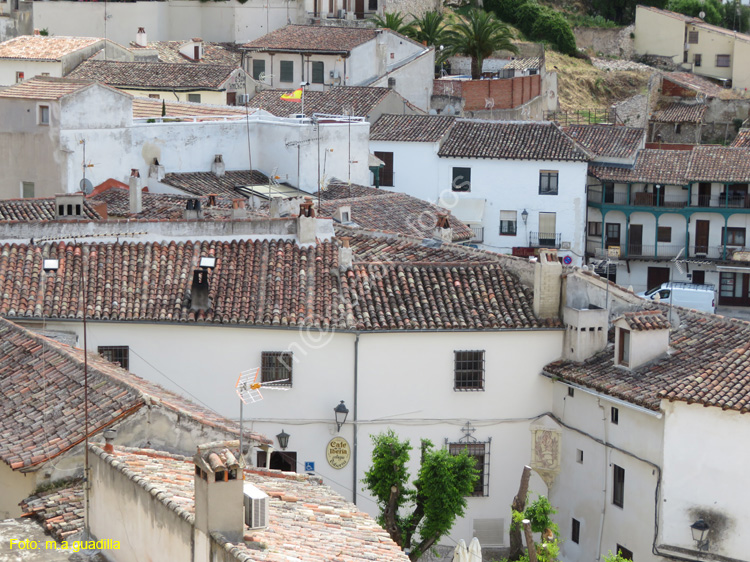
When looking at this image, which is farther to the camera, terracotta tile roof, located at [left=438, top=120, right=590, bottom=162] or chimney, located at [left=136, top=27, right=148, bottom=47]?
chimney, located at [left=136, top=27, right=148, bottom=47]

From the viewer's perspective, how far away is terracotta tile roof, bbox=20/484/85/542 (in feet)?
63.2

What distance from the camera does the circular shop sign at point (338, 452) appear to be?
102ft

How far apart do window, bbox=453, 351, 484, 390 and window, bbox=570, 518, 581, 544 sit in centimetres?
334

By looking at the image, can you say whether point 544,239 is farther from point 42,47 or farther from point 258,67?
point 42,47

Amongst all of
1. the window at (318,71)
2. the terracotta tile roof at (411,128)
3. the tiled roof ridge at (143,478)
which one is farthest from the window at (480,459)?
the window at (318,71)

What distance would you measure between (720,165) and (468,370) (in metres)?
32.8

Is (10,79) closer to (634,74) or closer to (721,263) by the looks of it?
(721,263)

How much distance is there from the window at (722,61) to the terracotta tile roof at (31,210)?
183 ft

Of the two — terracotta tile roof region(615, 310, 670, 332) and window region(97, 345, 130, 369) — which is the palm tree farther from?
window region(97, 345, 130, 369)

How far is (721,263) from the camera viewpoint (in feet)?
199

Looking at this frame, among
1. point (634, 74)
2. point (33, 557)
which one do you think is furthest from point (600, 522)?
point (634, 74)

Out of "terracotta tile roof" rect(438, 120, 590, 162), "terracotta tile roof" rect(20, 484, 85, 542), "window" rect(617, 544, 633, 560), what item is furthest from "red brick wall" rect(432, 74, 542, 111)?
"terracotta tile roof" rect(20, 484, 85, 542)

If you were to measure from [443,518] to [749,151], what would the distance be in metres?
39.0

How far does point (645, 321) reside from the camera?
2980 cm
